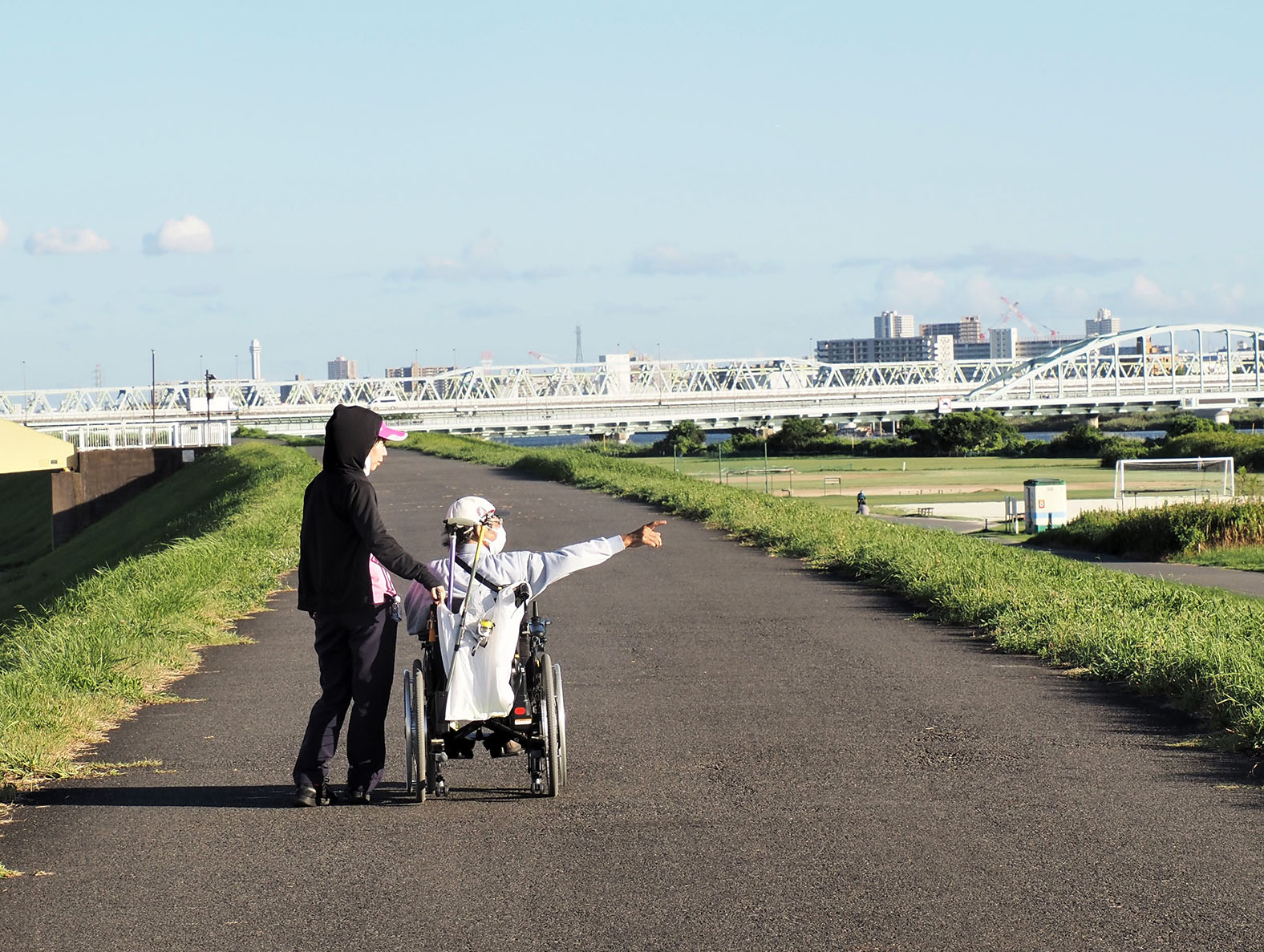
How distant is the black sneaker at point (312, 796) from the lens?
19.9ft

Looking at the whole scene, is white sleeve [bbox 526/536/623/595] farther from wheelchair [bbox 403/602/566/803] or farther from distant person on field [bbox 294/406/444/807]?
distant person on field [bbox 294/406/444/807]

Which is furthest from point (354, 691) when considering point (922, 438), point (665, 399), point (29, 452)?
point (665, 399)

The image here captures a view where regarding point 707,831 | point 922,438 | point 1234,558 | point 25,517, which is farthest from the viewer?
point 922,438

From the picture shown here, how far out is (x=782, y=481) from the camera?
48062 millimetres

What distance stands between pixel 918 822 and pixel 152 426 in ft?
154

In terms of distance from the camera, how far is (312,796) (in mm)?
6090

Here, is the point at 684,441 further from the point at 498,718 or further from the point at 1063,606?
the point at 498,718

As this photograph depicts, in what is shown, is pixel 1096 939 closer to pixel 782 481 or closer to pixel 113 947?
pixel 113 947

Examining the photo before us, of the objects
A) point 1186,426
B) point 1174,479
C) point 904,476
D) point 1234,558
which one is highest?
point 1186,426

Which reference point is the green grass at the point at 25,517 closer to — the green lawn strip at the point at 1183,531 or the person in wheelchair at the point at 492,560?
the green lawn strip at the point at 1183,531

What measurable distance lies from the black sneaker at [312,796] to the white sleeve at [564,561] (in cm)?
124

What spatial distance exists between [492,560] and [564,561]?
0.29 metres

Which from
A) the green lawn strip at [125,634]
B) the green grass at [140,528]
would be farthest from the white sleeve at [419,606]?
the green grass at [140,528]

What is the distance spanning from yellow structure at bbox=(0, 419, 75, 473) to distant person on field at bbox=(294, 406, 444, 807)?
38250mm
